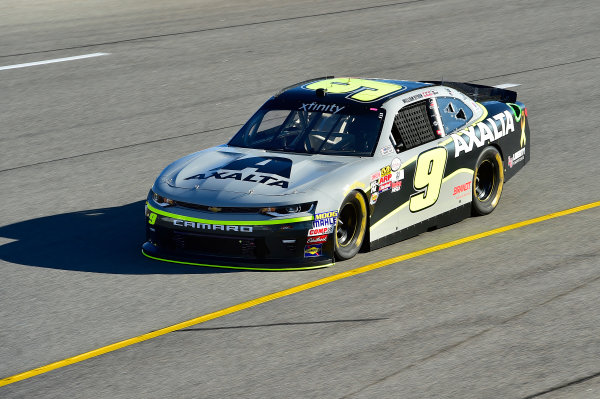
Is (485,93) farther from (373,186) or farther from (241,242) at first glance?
(241,242)

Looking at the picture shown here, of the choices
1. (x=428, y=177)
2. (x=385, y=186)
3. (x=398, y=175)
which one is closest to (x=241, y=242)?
(x=385, y=186)

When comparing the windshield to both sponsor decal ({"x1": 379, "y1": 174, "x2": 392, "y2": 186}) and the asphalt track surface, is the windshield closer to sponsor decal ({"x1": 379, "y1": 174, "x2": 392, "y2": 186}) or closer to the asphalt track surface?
sponsor decal ({"x1": 379, "y1": 174, "x2": 392, "y2": 186})

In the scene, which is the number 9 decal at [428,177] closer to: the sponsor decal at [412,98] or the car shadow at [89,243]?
the sponsor decal at [412,98]

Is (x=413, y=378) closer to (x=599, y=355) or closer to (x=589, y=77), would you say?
(x=599, y=355)

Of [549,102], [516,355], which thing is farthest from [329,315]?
[549,102]

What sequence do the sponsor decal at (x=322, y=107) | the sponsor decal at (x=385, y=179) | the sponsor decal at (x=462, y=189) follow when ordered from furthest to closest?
the sponsor decal at (x=462, y=189) < the sponsor decal at (x=322, y=107) < the sponsor decal at (x=385, y=179)

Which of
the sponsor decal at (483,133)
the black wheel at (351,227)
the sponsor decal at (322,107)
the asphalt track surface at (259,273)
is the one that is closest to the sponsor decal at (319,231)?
the black wheel at (351,227)

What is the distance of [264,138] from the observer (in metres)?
10.7

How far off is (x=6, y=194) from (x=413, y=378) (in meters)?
6.77

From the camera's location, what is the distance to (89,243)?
10469 mm

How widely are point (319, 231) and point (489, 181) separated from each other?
9.69ft

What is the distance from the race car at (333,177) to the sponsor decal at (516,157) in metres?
0.02

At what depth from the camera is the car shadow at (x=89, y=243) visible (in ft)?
31.7

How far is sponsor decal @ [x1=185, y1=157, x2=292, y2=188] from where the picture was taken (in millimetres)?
9609
